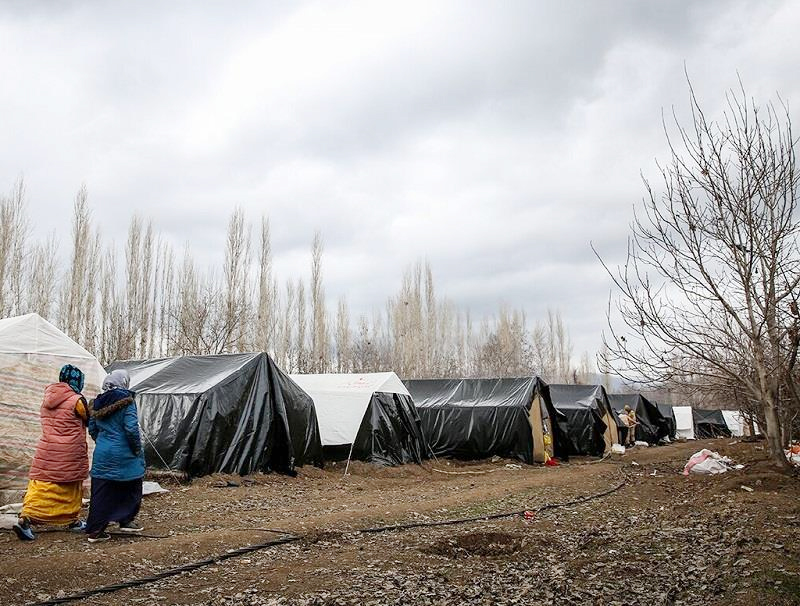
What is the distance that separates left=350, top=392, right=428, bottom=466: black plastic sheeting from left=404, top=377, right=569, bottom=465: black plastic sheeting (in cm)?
171

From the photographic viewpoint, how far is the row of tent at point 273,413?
8.88 metres

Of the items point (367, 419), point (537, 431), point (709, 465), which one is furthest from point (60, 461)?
point (537, 431)

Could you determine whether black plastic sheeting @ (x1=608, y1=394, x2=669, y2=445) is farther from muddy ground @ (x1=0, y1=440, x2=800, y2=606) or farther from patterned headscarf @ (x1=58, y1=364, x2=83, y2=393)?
patterned headscarf @ (x1=58, y1=364, x2=83, y2=393)

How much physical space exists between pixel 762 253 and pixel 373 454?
9115 millimetres

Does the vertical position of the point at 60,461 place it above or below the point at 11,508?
above

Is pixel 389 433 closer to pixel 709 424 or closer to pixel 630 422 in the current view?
pixel 630 422

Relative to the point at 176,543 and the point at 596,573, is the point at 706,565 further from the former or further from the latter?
the point at 176,543

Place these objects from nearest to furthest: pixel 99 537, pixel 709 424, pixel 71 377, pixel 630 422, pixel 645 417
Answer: pixel 99 537
pixel 71 377
pixel 630 422
pixel 645 417
pixel 709 424

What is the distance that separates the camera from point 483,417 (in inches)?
711

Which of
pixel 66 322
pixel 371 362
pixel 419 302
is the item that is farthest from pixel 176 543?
pixel 419 302

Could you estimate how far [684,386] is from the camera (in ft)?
33.0

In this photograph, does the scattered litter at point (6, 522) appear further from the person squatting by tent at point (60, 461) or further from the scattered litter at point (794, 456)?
the scattered litter at point (794, 456)

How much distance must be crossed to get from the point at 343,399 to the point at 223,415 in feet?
13.8

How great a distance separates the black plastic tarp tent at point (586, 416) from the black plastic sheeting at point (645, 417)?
595 centimetres
